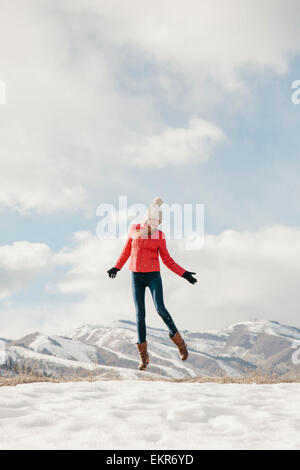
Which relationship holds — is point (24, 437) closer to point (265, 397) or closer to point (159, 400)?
point (159, 400)

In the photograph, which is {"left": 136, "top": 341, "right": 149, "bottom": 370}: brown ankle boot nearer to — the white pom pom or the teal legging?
the teal legging

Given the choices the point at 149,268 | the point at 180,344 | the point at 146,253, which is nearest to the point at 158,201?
the point at 146,253

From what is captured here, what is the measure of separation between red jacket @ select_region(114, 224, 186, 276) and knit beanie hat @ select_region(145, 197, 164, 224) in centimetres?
29

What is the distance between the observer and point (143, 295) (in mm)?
8727

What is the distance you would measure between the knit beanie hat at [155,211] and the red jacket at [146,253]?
0.95 feet

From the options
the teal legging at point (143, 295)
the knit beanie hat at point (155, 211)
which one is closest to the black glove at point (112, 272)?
the teal legging at point (143, 295)

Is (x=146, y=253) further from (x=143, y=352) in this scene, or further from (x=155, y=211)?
(x=143, y=352)

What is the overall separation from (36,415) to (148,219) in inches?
199

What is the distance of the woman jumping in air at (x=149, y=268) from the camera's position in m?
8.62

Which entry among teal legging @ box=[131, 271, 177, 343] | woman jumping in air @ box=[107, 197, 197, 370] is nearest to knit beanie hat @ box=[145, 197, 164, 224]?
woman jumping in air @ box=[107, 197, 197, 370]

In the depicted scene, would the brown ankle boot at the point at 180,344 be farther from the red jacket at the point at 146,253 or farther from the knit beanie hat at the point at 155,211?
the knit beanie hat at the point at 155,211

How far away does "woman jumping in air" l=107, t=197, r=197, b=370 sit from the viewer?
28.3ft

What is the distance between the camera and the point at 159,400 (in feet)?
17.7
